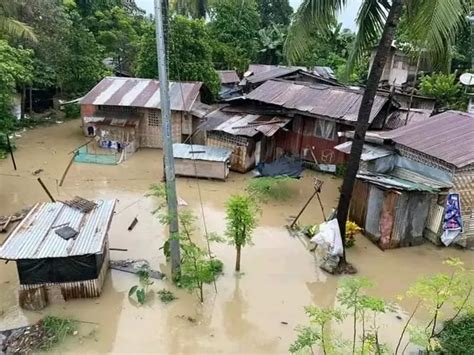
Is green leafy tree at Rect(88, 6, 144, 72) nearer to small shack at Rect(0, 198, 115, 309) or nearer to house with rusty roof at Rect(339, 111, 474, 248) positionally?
small shack at Rect(0, 198, 115, 309)

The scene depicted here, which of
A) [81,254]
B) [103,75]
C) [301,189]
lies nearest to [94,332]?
[81,254]

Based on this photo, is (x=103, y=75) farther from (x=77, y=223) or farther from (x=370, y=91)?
(x=370, y=91)

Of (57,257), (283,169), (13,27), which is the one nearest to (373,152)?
(283,169)

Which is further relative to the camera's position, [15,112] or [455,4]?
[15,112]

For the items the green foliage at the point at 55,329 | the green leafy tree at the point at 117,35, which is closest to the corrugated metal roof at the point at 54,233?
the green foliage at the point at 55,329

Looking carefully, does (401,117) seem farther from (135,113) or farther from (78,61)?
(78,61)

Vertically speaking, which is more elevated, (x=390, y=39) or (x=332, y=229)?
(x=390, y=39)
